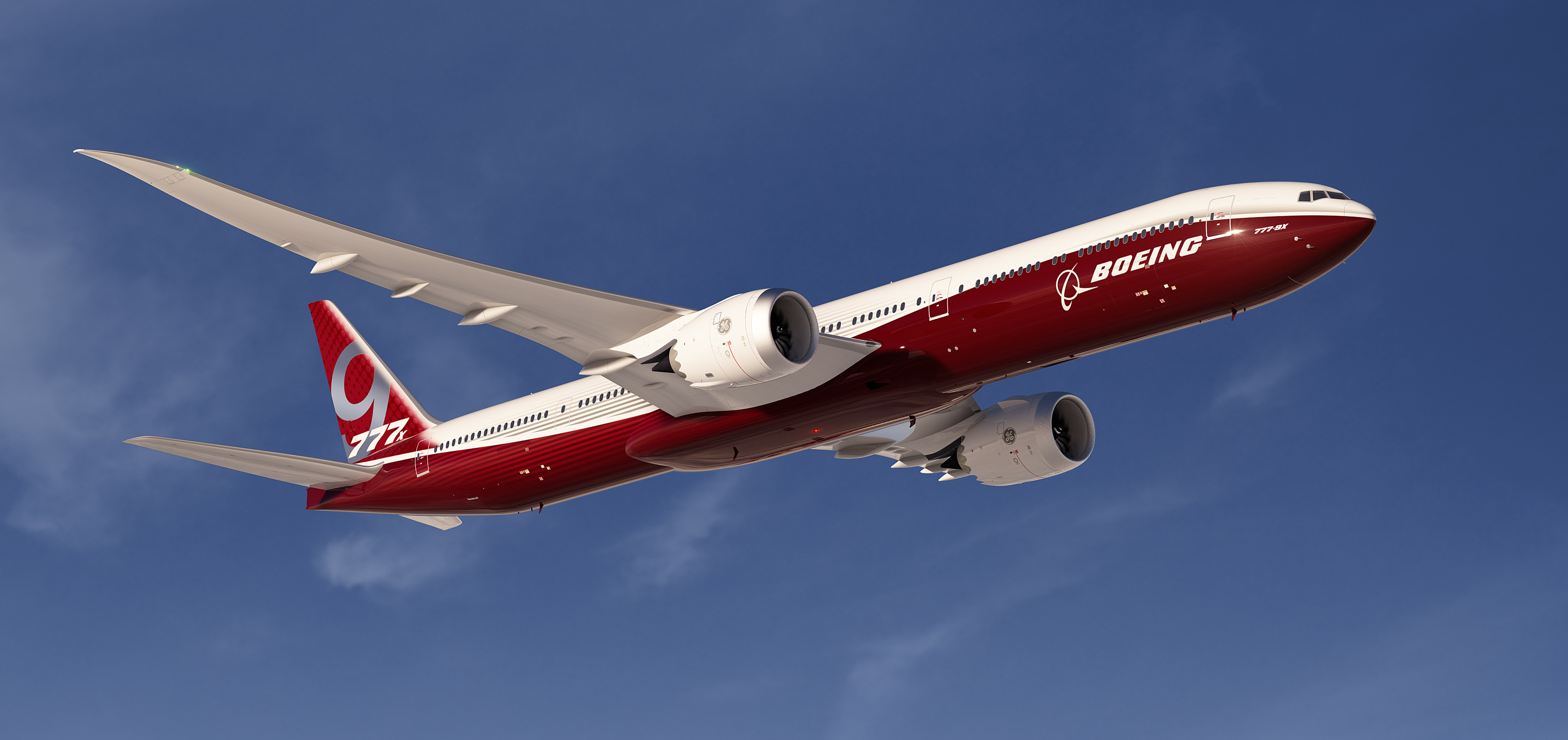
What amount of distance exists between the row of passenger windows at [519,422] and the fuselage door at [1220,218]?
12464mm

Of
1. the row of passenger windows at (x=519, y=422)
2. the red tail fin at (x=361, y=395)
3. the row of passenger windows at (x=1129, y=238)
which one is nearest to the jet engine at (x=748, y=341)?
the row of passenger windows at (x=519, y=422)

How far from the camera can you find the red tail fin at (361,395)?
3594 centimetres

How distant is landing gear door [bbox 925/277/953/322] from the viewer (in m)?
25.5

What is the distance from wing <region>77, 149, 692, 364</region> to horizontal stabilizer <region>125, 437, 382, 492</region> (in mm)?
6320

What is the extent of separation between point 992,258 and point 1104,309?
2.81 m

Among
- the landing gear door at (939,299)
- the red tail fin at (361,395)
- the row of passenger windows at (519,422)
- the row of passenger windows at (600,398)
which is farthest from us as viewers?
the red tail fin at (361,395)

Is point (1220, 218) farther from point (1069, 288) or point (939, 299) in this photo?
point (939, 299)

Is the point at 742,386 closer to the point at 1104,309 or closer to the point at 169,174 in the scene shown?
the point at 1104,309

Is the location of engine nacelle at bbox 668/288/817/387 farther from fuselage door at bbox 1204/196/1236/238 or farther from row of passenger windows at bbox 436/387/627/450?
fuselage door at bbox 1204/196/1236/238

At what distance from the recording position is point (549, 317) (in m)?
26.7

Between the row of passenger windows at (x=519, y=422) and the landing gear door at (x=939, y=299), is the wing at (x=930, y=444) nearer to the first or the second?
the row of passenger windows at (x=519, y=422)

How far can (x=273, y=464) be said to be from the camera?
105 ft

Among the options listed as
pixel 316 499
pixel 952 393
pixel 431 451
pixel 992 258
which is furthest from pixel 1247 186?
pixel 316 499

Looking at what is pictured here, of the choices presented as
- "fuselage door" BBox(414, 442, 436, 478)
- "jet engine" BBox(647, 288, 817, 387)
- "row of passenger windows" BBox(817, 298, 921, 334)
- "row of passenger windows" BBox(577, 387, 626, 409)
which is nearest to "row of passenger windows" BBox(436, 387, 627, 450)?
"row of passenger windows" BBox(577, 387, 626, 409)
